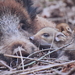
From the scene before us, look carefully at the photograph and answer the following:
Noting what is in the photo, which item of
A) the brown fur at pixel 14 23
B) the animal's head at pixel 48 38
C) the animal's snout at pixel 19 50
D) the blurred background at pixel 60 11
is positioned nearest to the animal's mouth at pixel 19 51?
the animal's snout at pixel 19 50

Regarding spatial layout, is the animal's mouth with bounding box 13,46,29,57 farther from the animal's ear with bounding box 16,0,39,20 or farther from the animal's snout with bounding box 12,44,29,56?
the animal's ear with bounding box 16,0,39,20

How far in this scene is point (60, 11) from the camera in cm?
882

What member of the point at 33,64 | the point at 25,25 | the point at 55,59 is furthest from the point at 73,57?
the point at 25,25

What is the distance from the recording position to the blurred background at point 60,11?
26.0 feet

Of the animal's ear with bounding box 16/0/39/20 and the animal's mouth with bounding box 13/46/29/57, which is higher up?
the animal's ear with bounding box 16/0/39/20

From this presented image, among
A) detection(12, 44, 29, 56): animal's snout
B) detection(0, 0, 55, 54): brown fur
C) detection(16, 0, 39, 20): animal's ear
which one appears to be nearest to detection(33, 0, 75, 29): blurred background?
detection(16, 0, 39, 20): animal's ear

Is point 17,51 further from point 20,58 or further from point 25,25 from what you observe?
point 25,25

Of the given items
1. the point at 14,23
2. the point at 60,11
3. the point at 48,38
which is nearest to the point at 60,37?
the point at 48,38

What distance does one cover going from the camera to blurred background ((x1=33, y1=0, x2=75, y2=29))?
26.0 ft

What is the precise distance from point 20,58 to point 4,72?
0.31m

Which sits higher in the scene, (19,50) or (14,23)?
(14,23)

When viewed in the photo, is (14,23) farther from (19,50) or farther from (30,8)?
(19,50)

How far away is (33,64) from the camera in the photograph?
3.53 meters

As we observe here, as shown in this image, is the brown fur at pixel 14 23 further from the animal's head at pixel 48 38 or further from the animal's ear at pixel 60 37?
the animal's ear at pixel 60 37
